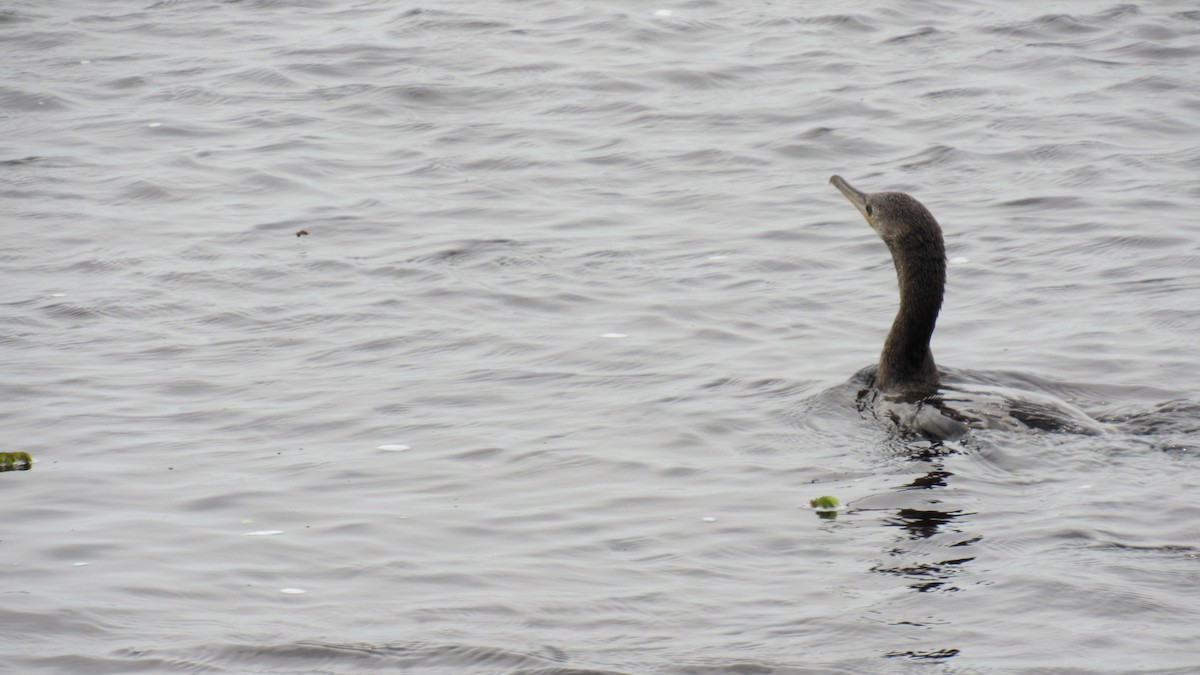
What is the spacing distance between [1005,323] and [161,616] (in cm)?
574

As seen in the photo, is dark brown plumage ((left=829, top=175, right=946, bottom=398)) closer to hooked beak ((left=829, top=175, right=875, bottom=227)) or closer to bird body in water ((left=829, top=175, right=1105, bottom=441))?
bird body in water ((left=829, top=175, right=1105, bottom=441))

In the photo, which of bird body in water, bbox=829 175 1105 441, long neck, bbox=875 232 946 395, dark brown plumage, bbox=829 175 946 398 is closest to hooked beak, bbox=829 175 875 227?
bird body in water, bbox=829 175 1105 441

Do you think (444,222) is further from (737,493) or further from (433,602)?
(433,602)

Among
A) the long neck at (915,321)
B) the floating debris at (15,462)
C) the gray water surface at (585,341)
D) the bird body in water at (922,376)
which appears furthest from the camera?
the long neck at (915,321)

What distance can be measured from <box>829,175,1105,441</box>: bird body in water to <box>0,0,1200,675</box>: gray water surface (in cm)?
18

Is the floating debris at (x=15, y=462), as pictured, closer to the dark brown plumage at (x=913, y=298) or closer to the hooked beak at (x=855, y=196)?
the dark brown plumage at (x=913, y=298)

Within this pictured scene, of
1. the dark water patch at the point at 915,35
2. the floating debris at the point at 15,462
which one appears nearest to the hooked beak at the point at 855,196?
the floating debris at the point at 15,462

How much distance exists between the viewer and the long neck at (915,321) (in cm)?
872

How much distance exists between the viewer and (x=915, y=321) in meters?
8.77

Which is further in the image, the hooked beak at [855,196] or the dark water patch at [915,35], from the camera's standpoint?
the dark water patch at [915,35]

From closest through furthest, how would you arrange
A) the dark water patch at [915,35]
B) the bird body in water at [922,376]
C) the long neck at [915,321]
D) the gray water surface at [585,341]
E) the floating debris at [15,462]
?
1. the gray water surface at [585,341]
2. the floating debris at [15,462]
3. the bird body in water at [922,376]
4. the long neck at [915,321]
5. the dark water patch at [915,35]

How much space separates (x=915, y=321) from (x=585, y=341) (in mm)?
2075

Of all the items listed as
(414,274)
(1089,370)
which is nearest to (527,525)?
(1089,370)

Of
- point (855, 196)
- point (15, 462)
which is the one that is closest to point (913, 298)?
point (855, 196)
